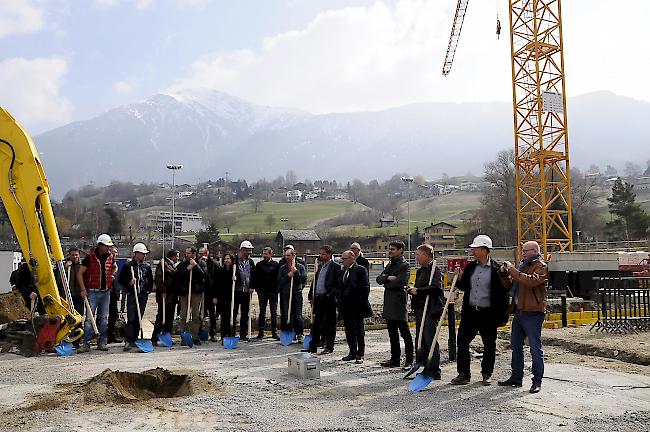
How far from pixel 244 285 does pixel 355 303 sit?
3079 millimetres

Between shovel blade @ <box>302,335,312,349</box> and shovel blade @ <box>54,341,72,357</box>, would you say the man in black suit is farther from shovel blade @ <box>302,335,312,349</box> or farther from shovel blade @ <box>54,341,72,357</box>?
shovel blade @ <box>54,341,72,357</box>

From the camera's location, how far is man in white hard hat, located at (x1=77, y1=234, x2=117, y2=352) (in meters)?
11.1

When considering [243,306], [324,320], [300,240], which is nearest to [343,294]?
[324,320]

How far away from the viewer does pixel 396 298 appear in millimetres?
9453

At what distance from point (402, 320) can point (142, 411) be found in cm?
414

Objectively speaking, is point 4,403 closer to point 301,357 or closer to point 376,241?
point 301,357

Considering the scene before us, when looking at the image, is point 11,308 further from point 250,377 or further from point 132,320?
point 250,377

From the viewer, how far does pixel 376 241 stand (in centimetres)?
8969

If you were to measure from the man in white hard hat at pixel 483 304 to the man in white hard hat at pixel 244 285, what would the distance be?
544 cm

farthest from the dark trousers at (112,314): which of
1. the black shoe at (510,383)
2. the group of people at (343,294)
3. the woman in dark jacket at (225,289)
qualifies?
the black shoe at (510,383)

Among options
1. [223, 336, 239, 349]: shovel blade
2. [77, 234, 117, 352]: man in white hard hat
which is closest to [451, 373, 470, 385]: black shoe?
[223, 336, 239, 349]: shovel blade

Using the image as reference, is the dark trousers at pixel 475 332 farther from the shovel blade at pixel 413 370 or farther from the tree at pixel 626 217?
the tree at pixel 626 217

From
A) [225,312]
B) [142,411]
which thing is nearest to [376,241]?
[225,312]

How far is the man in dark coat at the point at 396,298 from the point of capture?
9367 millimetres
